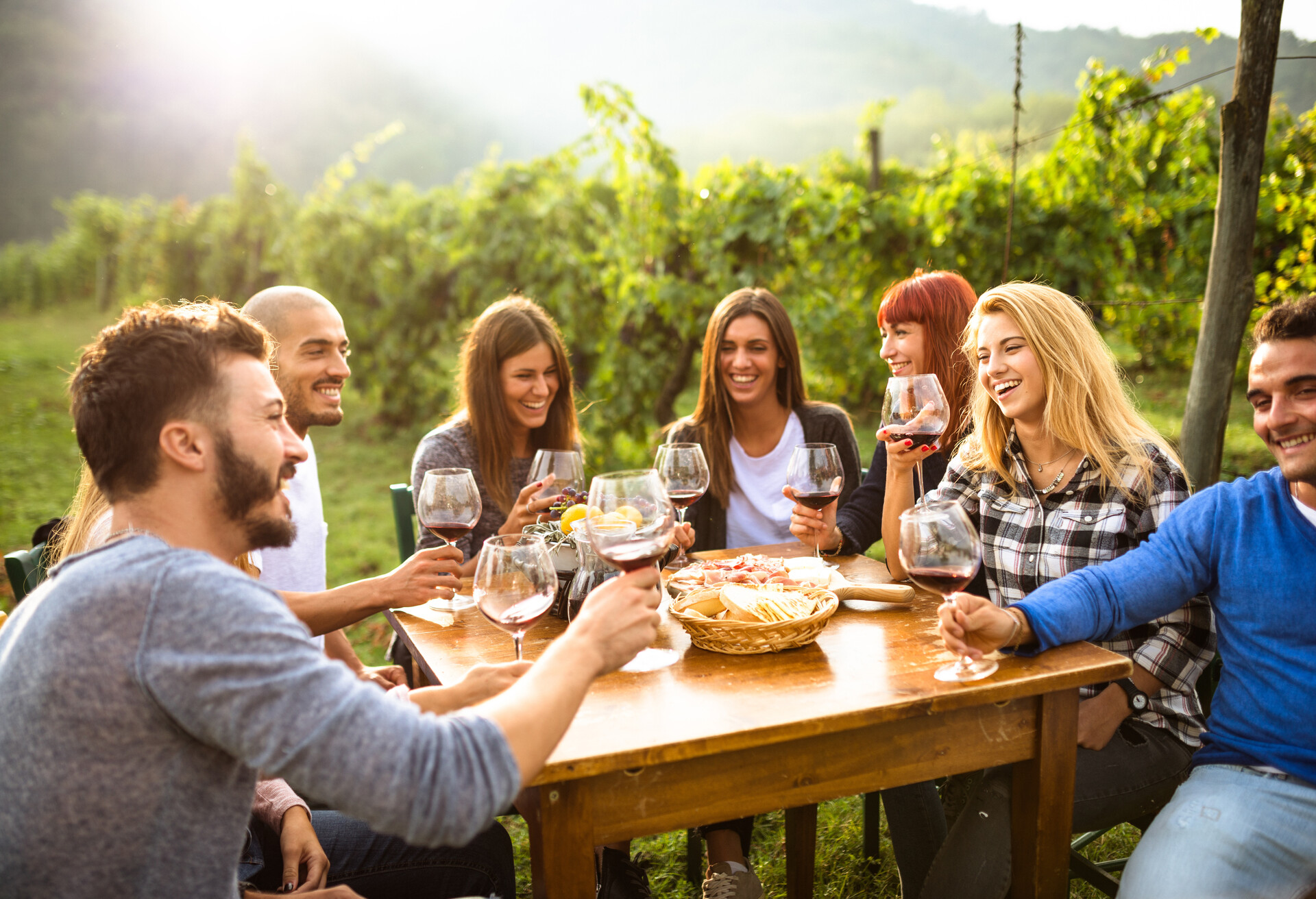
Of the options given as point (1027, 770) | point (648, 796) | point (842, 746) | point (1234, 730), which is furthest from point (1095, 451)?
point (648, 796)

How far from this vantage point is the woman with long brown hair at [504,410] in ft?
9.84

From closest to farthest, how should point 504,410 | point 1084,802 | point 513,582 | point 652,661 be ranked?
point 513,582 → point 652,661 → point 1084,802 → point 504,410

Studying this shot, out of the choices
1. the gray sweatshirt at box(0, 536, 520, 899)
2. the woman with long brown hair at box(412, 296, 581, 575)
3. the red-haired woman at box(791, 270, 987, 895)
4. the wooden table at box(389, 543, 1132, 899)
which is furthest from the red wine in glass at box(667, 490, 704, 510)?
the gray sweatshirt at box(0, 536, 520, 899)

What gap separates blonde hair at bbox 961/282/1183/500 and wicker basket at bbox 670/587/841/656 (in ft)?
2.72

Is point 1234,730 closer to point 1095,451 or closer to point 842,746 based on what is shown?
point 1095,451

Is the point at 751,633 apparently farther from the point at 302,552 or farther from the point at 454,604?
the point at 302,552

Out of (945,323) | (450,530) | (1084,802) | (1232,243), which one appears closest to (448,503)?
(450,530)

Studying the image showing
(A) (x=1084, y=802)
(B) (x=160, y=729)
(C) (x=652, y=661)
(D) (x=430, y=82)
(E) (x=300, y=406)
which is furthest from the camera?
(D) (x=430, y=82)

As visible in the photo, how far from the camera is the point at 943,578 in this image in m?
1.56

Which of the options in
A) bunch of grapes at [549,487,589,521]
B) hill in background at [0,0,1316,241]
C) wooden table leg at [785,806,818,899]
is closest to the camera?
bunch of grapes at [549,487,589,521]

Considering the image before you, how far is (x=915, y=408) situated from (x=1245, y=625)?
2.84 feet

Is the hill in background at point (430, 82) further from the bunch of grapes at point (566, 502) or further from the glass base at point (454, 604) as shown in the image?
the glass base at point (454, 604)

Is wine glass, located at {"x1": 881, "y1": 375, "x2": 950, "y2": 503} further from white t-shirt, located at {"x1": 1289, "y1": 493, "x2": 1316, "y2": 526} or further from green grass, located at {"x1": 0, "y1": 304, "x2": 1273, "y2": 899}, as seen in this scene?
green grass, located at {"x1": 0, "y1": 304, "x2": 1273, "y2": 899}

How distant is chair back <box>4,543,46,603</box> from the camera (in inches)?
82.0
